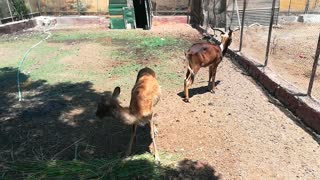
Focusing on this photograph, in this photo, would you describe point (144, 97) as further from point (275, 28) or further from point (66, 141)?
point (275, 28)

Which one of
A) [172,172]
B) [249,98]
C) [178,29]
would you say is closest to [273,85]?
[249,98]

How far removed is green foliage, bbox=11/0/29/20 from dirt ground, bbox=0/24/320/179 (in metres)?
11.3

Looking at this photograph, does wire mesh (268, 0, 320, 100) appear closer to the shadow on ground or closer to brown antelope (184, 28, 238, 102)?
Result: brown antelope (184, 28, 238, 102)

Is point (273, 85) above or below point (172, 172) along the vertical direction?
above

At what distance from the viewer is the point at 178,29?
16.6 meters

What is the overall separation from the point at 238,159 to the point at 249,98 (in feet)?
8.35

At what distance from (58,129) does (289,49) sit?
29.2 ft

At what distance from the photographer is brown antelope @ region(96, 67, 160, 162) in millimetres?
4008

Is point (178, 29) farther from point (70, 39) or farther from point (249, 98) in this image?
point (249, 98)

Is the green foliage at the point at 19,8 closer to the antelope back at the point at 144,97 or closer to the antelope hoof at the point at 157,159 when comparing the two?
the antelope back at the point at 144,97

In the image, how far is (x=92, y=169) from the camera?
14.9 feet

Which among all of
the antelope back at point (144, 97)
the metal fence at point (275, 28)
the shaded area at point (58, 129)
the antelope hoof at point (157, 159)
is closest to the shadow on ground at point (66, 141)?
the shaded area at point (58, 129)

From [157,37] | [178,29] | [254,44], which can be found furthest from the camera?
[178,29]

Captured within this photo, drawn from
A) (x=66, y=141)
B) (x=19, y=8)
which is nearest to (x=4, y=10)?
(x=19, y=8)
